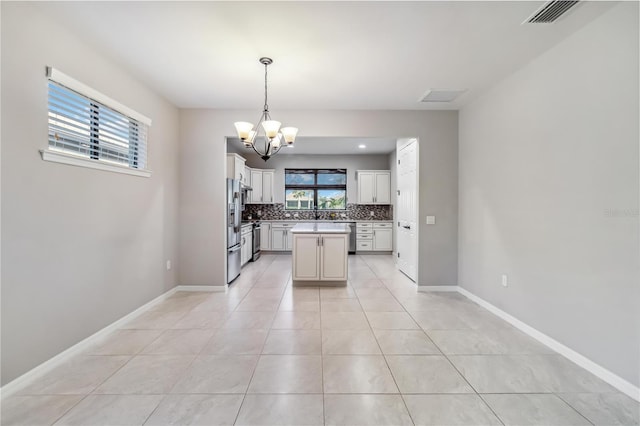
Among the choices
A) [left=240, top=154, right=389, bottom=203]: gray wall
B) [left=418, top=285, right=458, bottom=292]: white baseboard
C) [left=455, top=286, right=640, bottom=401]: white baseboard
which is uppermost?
[left=240, top=154, right=389, bottom=203]: gray wall

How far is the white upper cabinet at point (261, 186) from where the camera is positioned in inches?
284

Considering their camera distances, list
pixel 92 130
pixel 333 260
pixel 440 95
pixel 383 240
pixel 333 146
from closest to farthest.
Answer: pixel 92 130
pixel 440 95
pixel 333 260
pixel 333 146
pixel 383 240

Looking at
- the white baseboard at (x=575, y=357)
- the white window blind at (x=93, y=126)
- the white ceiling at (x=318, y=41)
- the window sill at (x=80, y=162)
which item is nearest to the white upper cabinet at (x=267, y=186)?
the white ceiling at (x=318, y=41)

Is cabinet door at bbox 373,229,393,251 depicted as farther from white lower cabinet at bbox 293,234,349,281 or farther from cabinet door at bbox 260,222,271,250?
white lower cabinet at bbox 293,234,349,281

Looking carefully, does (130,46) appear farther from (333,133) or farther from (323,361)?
(323,361)

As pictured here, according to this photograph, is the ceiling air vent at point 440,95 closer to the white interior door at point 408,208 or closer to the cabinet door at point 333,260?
the white interior door at point 408,208

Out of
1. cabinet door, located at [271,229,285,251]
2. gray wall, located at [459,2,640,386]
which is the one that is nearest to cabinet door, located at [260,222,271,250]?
cabinet door, located at [271,229,285,251]

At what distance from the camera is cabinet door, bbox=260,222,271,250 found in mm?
7203

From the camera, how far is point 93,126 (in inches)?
99.7

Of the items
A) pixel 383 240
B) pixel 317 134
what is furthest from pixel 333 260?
pixel 383 240

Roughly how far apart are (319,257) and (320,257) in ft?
0.05

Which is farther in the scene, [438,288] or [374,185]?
[374,185]

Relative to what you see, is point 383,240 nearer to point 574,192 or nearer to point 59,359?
point 574,192

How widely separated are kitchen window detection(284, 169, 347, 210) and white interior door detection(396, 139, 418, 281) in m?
2.68
